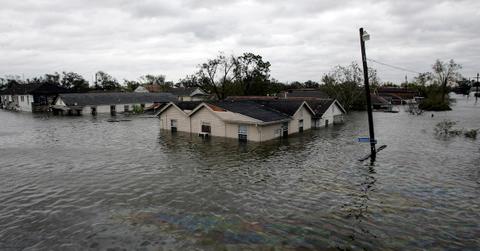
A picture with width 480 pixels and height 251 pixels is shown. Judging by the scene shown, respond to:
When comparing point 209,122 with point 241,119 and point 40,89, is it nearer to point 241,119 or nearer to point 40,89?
point 241,119

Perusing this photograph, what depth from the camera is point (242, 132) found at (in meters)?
32.5

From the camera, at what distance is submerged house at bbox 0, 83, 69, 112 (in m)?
75.8

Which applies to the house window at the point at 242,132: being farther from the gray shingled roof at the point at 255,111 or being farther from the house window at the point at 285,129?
the house window at the point at 285,129

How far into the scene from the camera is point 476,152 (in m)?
26.4

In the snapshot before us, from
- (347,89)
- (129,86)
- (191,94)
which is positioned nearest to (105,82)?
(129,86)

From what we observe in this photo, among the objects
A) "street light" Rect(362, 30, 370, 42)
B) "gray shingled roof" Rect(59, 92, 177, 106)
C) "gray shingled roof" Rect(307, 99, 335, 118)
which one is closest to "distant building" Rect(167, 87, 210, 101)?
"gray shingled roof" Rect(59, 92, 177, 106)

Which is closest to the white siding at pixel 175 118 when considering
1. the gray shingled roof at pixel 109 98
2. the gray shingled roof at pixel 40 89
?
the gray shingled roof at pixel 109 98

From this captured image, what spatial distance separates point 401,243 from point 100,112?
68.8 metres

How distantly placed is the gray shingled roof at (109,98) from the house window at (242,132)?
157 ft

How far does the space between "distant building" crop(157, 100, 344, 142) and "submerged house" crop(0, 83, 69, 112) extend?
160 ft

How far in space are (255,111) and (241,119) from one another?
3217 millimetres

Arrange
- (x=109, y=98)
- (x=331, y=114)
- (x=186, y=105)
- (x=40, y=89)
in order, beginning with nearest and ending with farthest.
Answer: (x=186, y=105), (x=331, y=114), (x=109, y=98), (x=40, y=89)

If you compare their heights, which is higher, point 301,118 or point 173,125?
point 301,118

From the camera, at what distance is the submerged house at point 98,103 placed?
66.1m
